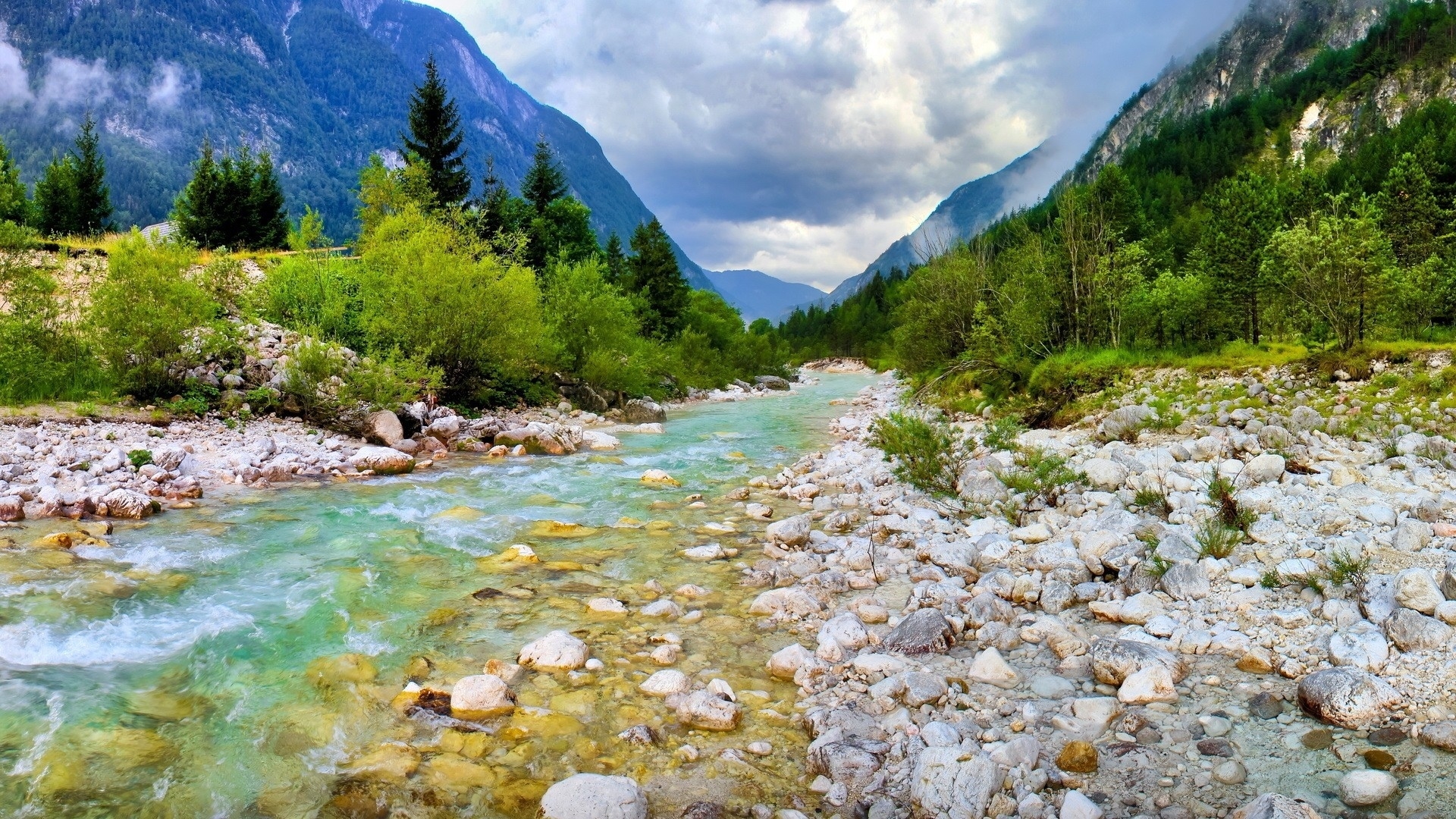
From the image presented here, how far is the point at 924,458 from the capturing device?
1088 centimetres

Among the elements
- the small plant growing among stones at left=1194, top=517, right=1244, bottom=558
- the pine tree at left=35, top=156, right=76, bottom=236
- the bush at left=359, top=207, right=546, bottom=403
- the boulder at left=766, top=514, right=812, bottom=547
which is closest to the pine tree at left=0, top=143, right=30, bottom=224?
the pine tree at left=35, top=156, right=76, bottom=236

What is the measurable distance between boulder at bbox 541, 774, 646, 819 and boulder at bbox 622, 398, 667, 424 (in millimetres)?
22499

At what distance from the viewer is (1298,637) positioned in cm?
486

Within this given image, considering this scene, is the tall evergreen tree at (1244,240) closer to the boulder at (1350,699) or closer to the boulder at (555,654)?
the boulder at (1350,699)

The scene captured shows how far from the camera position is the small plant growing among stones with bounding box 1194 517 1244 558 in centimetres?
635

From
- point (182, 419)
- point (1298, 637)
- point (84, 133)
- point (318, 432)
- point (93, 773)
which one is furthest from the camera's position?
point (84, 133)

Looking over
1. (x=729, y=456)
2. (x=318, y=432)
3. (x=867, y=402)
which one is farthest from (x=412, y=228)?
(x=867, y=402)

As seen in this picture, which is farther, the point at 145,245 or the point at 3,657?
the point at 145,245

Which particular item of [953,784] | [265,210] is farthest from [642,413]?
[265,210]

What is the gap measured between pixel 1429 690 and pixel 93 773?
7.82 metres

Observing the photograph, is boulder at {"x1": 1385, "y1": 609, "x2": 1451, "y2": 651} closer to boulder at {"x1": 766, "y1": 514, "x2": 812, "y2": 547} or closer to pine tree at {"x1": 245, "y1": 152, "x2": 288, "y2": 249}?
boulder at {"x1": 766, "y1": 514, "x2": 812, "y2": 547}

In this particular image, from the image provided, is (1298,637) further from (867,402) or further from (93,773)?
(867,402)

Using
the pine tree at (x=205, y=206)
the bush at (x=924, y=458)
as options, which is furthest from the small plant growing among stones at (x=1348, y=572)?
the pine tree at (x=205, y=206)

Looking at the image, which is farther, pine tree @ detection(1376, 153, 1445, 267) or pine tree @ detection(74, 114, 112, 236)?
pine tree @ detection(74, 114, 112, 236)
